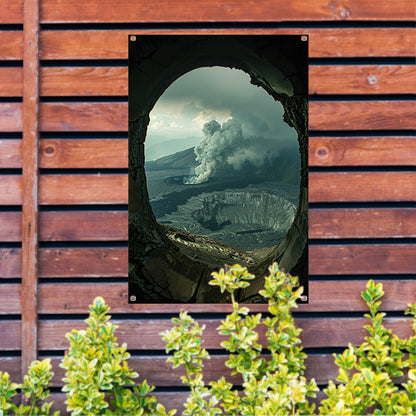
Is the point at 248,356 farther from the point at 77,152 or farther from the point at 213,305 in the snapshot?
the point at 77,152

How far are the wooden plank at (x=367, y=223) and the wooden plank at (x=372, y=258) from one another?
56mm

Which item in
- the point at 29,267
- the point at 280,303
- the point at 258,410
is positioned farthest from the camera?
the point at 29,267

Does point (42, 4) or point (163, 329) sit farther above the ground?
point (42, 4)

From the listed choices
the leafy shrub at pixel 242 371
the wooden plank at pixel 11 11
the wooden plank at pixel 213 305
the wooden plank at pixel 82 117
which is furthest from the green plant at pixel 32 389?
the wooden plank at pixel 11 11

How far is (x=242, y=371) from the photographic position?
1687 millimetres

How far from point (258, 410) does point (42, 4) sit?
2.00 m

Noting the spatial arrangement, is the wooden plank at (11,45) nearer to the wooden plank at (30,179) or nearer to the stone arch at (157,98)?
the wooden plank at (30,179)

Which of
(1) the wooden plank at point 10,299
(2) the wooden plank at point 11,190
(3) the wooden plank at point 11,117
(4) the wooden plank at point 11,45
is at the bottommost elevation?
(1) the wooden plank at point 10,299

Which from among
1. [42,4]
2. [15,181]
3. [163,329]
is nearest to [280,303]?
[163,329]

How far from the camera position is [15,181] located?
187cm

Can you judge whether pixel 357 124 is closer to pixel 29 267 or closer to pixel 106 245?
pixel 106 245

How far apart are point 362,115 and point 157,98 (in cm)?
124

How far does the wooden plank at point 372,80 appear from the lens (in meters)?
1.87

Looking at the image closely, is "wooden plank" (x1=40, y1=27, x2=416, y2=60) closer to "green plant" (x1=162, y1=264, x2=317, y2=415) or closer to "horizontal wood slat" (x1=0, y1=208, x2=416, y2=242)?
"horizontal wood slat" (x1=0, y1=208, x2=416, y2=242)
